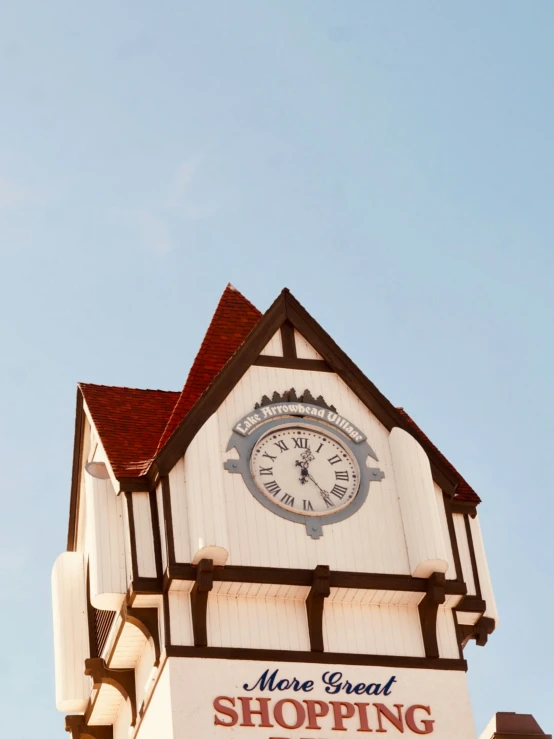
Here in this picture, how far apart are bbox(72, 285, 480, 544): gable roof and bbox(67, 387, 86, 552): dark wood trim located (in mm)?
1068

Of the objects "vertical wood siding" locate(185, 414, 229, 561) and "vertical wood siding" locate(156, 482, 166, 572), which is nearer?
"vertical wood siding" locate(185, 414, 229, 561)

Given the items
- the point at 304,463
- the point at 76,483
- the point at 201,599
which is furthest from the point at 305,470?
the point at 76,483

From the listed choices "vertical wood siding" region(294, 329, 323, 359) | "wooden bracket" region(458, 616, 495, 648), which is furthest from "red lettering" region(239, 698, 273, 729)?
"vertical wood siding" region(294, 329, 323, 359)

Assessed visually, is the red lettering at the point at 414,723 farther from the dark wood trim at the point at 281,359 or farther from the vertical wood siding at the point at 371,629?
the dark wood trim at the point at 281,359

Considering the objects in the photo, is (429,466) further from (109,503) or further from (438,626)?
(109,503)

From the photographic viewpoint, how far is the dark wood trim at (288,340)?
33.1 meters

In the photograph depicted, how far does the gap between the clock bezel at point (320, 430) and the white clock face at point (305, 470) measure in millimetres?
77

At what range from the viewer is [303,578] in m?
29.6

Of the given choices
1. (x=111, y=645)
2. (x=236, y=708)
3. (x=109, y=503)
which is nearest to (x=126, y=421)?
(x=109, y=503)

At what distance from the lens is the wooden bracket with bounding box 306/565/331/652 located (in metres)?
29.5

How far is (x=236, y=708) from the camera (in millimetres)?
28328

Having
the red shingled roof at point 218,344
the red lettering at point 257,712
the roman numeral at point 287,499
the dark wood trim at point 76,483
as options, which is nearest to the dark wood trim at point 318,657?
the red lettering at point 257,712

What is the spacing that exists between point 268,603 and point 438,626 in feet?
11.1

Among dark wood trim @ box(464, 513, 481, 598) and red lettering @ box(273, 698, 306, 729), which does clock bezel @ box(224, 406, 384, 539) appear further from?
red lettering @ box(273, 698, 306, 729)
